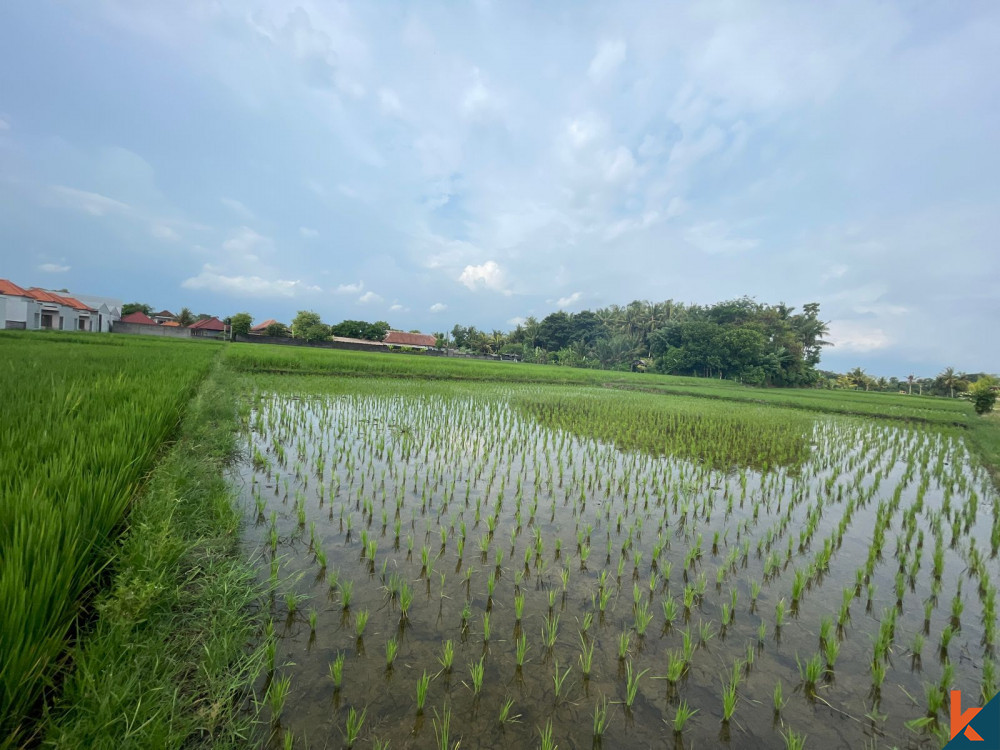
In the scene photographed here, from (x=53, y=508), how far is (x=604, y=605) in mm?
2908

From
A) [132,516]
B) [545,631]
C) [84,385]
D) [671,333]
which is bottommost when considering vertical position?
[545,631]

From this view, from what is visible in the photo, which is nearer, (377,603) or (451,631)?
(451,631)

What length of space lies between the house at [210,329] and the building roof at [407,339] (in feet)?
63.3

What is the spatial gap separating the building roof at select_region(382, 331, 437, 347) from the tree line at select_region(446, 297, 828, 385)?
3388 mm

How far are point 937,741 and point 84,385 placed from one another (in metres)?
7.68

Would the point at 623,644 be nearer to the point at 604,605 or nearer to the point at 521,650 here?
the point at 604,605

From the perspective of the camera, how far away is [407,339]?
185 ft

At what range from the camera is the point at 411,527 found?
3615 mm

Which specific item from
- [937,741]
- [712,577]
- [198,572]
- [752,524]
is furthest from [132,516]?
[752,524]

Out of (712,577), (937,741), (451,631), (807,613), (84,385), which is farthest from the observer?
(84,385)

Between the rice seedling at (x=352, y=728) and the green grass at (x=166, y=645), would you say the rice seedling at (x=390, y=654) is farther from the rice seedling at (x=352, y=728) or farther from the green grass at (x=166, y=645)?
the green grass at (x=166, y=645)

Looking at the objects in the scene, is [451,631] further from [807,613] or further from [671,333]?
[671,333]

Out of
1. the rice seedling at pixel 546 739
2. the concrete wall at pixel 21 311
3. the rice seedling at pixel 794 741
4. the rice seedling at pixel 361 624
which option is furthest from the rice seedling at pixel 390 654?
the concrete wall at pixel 21 311

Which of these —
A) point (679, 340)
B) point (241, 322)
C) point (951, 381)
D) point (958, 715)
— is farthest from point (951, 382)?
point (241, 322)
